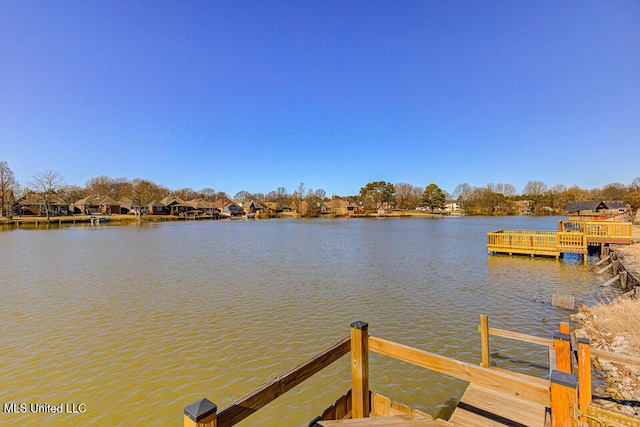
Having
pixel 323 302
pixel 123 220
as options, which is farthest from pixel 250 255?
pixel 123 220

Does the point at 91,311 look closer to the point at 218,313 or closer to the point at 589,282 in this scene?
the point at 218,313

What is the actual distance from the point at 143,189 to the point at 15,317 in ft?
276

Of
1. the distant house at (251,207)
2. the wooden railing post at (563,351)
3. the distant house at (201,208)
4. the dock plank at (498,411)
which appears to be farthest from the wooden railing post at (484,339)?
the distant house at (251,207)

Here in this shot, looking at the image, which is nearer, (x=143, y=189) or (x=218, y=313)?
(x=218, y=313)

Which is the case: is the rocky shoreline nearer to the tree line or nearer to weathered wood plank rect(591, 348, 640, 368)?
weathered wood plank rect(591, 348, 640, 368)

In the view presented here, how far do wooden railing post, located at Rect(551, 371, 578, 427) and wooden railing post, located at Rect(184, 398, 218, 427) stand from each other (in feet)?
8.09

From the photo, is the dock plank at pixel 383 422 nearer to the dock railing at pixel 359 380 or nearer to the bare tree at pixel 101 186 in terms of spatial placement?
the dock railing at pixel 359 380

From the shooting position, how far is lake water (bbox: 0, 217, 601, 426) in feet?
19.6

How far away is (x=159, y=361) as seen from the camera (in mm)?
7324

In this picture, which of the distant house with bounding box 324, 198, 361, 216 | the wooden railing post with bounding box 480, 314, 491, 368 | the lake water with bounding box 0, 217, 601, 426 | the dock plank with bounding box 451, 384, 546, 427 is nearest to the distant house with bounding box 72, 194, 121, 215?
the distant house with bounding box 324, 198, 361, 216

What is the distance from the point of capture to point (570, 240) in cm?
2094

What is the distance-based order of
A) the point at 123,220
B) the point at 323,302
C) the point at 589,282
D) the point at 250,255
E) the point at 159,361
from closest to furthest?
the point at 159,361 → the point at 323,302 → the point at 589,282 → the point at 250,255 → the point at 123,220

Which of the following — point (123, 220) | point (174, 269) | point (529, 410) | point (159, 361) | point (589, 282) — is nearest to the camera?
point (529, 410)

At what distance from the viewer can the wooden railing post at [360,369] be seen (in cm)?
364
